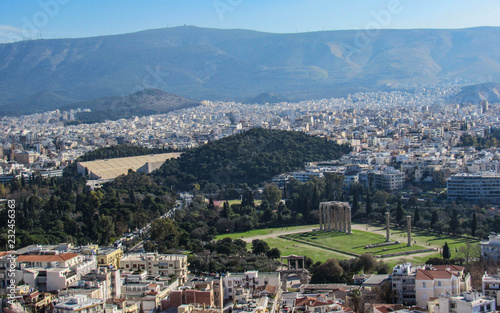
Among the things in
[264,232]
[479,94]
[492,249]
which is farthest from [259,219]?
[479,94]

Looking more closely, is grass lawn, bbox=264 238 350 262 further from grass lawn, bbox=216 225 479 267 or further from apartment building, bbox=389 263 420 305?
apartment building, bbox=389 263 420 305

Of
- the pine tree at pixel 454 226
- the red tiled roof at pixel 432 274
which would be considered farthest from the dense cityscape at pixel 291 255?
the pine tree at pixel 454 226

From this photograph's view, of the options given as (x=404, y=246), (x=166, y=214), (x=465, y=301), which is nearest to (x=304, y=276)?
(x=404, y=246)

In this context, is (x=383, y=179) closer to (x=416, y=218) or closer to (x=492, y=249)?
(x=416, y=218)

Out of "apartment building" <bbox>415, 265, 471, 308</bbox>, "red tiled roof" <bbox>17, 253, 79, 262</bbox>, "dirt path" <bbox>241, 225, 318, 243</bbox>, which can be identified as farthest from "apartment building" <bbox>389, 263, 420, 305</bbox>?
"dirt path" <bbox>241, 225, 318, 243</bbox>

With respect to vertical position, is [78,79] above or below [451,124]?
above

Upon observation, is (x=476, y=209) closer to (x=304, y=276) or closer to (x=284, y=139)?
(x=304, y=276)

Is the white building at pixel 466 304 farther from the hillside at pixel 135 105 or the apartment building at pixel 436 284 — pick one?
the hillside at pixel 135 105
